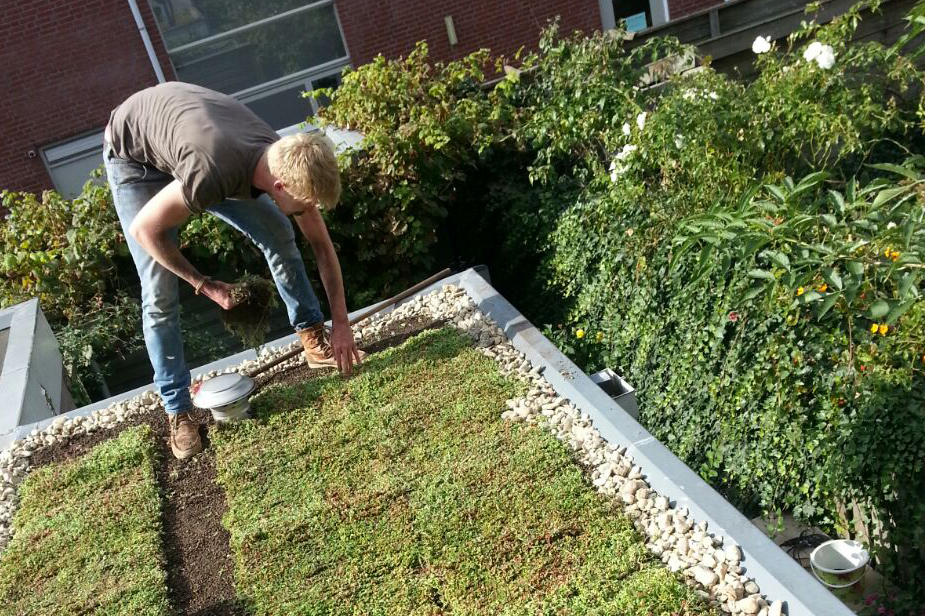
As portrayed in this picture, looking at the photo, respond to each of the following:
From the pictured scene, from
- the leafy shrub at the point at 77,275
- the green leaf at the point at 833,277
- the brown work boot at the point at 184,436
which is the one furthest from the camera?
the leafy shrub at the point at 77,275

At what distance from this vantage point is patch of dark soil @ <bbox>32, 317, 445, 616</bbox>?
308 centimetres

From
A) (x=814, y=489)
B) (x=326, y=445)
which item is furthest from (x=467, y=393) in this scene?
(x=814, y=489)

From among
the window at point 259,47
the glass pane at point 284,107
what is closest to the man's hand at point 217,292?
the window at point 259,47

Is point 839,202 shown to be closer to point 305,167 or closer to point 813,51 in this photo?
point 813,51

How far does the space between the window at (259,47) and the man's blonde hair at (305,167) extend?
26.5ft

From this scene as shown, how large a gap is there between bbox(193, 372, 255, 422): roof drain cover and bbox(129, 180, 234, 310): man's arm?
1.88 feet

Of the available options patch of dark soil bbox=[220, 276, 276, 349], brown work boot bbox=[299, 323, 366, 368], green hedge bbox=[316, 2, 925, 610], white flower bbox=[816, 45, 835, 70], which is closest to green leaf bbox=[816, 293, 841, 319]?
green hedge bbox=[316, 2, 925, 610]

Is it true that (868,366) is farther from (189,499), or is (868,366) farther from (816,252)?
(189,499)

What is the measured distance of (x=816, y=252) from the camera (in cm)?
321

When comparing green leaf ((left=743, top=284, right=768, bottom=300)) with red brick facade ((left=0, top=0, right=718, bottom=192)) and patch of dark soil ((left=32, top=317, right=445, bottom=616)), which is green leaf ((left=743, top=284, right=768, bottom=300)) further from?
red brick facade ((left=0, top=0, right=718, bottom=192))

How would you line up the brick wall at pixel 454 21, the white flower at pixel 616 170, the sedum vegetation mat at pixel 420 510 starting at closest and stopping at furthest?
1. the sedum vegetation mat at pixel 420 510
2. the white flower at pixel 616 170
3. the brick wall at pixel 454 21

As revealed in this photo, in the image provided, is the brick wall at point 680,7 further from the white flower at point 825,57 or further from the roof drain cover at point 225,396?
the roof drain cover at point 225,396

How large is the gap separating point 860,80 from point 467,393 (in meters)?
3.12

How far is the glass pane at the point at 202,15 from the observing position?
1073cm
